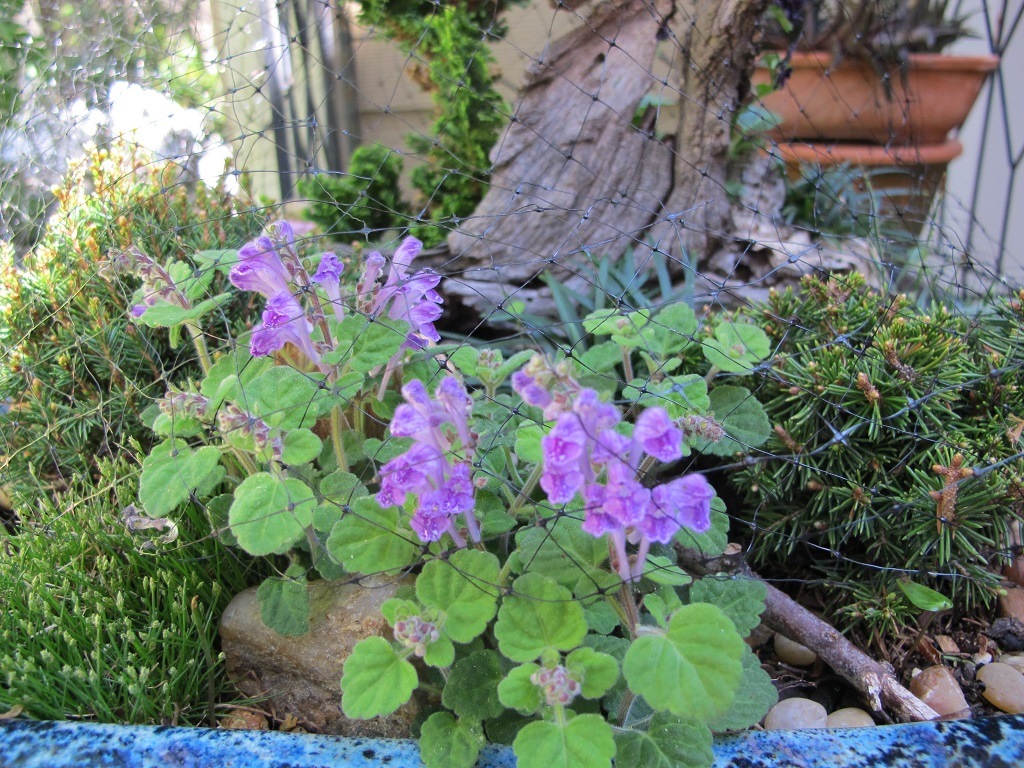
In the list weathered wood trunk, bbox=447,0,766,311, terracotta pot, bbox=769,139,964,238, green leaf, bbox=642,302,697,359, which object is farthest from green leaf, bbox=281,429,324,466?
terracotta pot, bbox=769,139,964,238

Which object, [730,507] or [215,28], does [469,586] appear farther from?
[215,28]

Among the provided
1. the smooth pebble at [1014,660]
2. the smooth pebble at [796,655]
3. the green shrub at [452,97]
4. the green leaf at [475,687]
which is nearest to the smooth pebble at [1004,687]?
the smooth pebble at [1014,660]

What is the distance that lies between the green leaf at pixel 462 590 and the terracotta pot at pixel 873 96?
2.58 metres

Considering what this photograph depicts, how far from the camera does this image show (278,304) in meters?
1.06

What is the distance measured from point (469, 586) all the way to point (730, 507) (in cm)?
76

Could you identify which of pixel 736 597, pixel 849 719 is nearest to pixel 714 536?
pixel 736 597

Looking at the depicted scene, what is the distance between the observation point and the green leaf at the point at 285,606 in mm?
1065

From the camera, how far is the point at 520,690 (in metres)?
0.84

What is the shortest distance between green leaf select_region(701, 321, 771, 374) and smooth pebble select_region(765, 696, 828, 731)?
20.8 inches

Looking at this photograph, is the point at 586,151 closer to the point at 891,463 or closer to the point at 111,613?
the point at 891,463

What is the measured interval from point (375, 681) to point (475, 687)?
0.45 ft

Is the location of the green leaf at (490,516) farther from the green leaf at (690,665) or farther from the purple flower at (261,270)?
the purple flower at (261,270)

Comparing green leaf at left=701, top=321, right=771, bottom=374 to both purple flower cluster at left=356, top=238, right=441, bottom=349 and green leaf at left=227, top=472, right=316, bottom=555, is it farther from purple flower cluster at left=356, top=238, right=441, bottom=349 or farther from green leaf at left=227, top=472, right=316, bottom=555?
green leaf at left=227, top=472, right=316, bottom=555

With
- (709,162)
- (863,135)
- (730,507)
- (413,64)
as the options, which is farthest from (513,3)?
(730,507)
